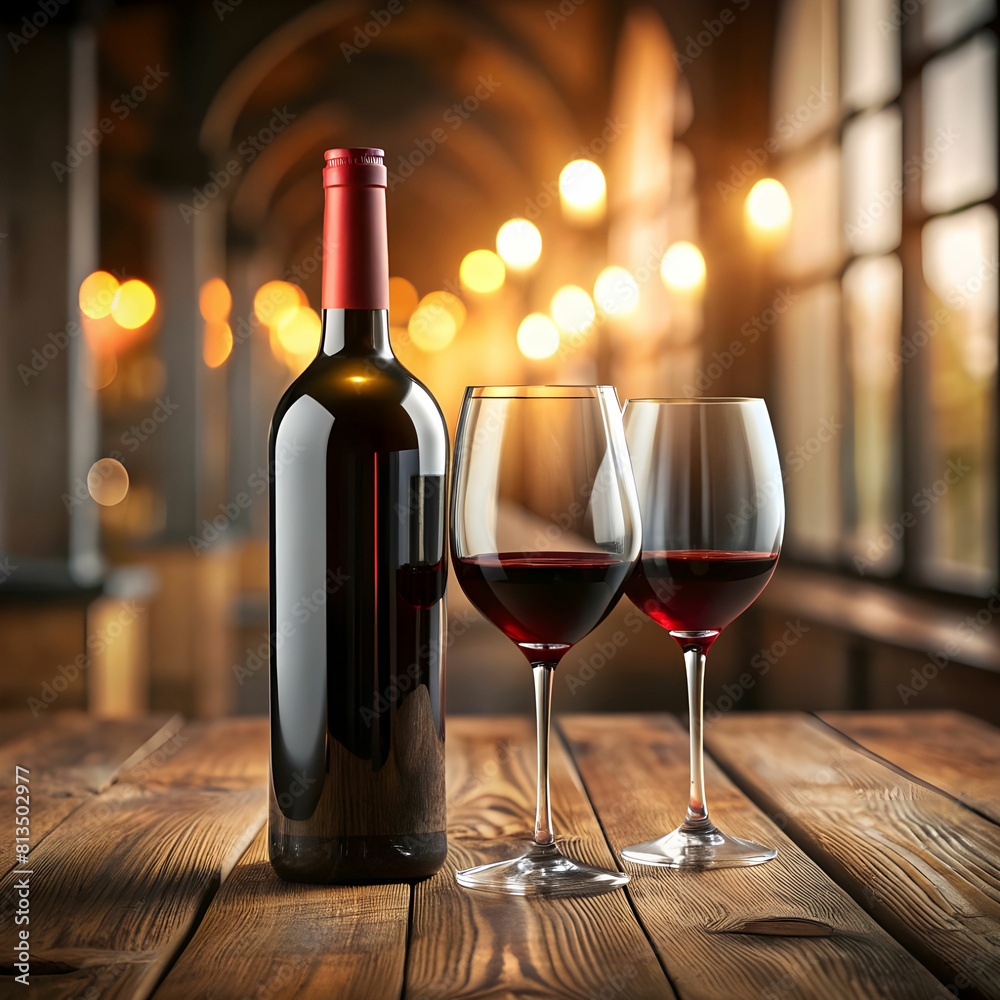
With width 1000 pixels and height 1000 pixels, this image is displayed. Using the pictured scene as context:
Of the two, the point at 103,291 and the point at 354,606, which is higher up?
the point at 103,291

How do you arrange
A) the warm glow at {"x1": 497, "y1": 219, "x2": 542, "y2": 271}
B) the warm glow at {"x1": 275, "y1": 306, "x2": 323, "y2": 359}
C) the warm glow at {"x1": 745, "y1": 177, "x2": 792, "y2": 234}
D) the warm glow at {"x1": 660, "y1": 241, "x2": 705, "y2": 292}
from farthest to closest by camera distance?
the warm glow at {"x1": 275, "y1": 306, "x2": 323, "y2": 359} < the warm glow at {"x1": 497, "y1": 219, "x2": 542, "y2": 271} < the warm glow at {"x1": 660, "y1": 241, "x2": 705, "y2": 292} < the warm glow at {"x1": 745, "y1": 177, "x2": 792, "y2": 234}

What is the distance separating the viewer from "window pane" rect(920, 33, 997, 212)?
318cm

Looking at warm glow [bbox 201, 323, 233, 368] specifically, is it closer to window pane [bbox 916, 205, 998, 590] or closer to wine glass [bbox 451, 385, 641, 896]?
window pane [bbox 916, 205, 998, 590]

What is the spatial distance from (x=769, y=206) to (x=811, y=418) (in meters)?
1.07

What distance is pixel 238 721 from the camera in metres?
1.27

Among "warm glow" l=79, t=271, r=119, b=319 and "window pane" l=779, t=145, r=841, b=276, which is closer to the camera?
"window pane" l=779, t=145, r=841, b=276

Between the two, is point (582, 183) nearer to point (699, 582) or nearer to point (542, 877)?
point (699, 582)

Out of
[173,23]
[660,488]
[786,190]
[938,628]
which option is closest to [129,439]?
[173,23]

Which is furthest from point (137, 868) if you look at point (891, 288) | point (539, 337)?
point (539, 337)

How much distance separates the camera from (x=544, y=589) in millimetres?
777

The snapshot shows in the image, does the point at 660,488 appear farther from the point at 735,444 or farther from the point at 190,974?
the point at 190,974

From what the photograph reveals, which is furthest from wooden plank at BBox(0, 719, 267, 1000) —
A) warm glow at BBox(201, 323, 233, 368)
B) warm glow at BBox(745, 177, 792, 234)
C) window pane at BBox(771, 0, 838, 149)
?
warm glow at BBox(201, 323, 233, 368)

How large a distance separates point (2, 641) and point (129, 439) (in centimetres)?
459

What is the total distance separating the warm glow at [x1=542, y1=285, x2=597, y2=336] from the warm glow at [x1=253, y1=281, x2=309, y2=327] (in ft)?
13.2
